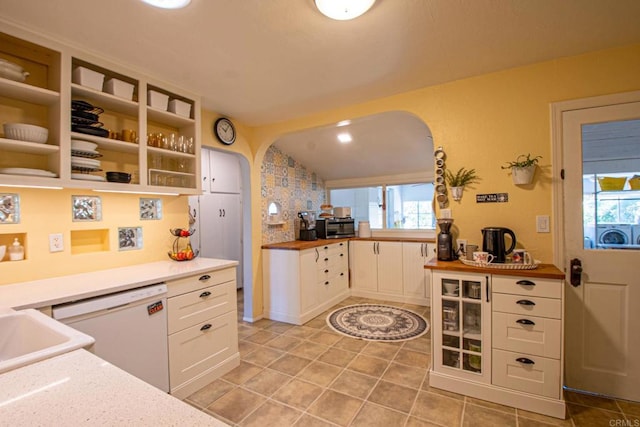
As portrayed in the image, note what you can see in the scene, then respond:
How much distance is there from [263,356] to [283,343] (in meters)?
0.30

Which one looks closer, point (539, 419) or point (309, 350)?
point (539, 419)

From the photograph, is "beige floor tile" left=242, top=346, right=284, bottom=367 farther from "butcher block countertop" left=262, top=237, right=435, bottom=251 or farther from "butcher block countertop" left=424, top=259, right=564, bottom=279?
"butcher block countertop" left=424, top=259, right=564, bottom=279

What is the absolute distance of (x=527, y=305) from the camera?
73.6 inches

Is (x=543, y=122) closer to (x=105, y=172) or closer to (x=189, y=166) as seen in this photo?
(x=189, y=166)

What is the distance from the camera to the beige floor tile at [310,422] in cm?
176

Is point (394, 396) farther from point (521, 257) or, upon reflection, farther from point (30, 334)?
point (30, 334)

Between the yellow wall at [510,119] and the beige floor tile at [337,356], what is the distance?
145 cm

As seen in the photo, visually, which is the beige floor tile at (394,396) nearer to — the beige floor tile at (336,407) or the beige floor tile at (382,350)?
the beige floor tile at (336,407)

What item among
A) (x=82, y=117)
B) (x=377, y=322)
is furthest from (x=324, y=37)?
(x=377, y=322)

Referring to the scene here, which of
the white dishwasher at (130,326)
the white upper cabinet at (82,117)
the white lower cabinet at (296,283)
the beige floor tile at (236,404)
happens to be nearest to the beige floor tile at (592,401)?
the beige floor tile at (236,404)

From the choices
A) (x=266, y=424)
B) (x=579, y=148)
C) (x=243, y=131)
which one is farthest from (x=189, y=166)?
(x=579, y=148)

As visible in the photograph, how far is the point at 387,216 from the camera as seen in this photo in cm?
468

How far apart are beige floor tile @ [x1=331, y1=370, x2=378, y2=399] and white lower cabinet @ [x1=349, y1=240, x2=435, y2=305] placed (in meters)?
1.88

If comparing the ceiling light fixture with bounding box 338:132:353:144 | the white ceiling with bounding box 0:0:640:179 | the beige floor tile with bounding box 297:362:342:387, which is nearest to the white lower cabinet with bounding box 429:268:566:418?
the beige floor tile with bounding box 297:362:342:387
